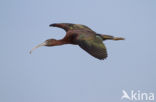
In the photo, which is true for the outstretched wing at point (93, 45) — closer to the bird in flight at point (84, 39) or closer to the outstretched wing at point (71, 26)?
the bird in flight at point (84, 39)

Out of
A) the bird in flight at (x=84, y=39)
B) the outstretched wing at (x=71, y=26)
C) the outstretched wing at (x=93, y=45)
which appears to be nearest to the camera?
the outstretched wing at (x=93, y=45)

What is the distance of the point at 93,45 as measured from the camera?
19.9m

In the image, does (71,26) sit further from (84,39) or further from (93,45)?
(93,45)

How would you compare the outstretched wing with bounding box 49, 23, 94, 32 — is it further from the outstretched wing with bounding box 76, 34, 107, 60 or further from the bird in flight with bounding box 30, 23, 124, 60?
the outstretched wing with bounding box 76, 34, 107, 60

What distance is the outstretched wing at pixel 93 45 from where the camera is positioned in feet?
63.3

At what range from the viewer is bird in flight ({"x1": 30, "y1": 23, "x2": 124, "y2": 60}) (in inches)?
768

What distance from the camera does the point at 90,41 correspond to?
20.2 meters

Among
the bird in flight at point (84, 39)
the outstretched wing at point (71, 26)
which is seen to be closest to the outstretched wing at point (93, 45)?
the bird in flight at point (84, 39)

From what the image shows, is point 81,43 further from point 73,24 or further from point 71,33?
point 73,24

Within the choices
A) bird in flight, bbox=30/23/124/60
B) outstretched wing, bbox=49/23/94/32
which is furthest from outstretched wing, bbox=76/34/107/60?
outstretched wing, bbox=49/23/94/32

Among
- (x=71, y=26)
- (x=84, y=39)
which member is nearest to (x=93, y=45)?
(x=84, y=39)

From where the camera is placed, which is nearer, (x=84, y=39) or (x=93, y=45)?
(x=93, y=45)

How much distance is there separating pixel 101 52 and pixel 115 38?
3272 mm

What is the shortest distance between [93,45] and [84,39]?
55cm
